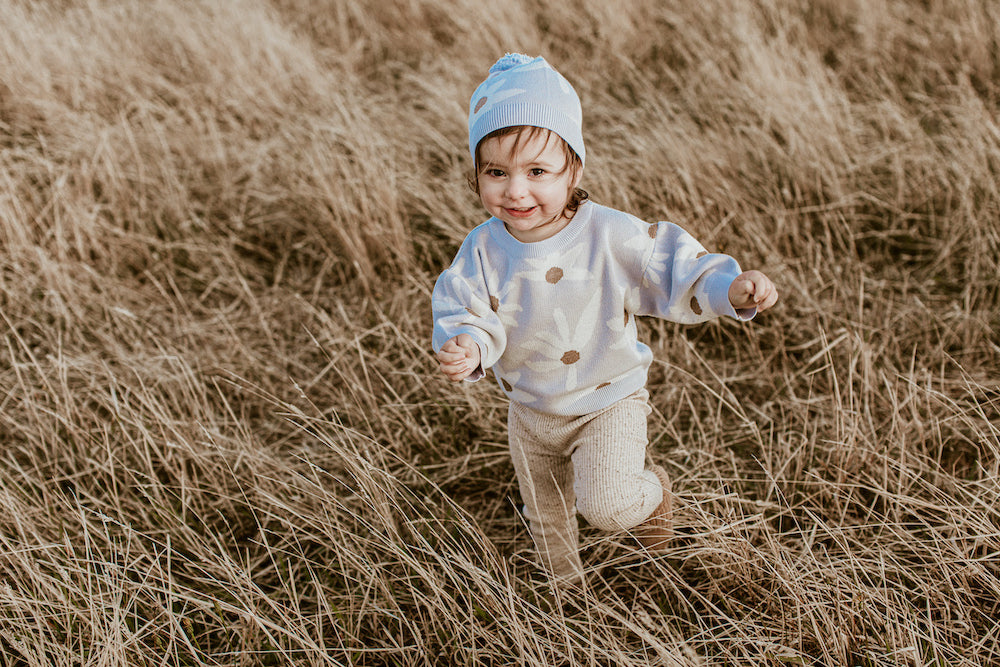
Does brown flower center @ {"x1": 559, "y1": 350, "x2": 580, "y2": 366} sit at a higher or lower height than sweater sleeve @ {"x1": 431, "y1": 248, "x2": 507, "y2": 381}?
lower

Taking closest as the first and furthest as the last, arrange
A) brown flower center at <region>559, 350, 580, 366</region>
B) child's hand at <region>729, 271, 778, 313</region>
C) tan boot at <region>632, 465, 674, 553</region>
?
child's hand at <region>729, 271, 778, 313</region>
brown flower center at <region>559, 350, 580, 366</region>
tan boot at <region>632, 465, 674, 553</region>

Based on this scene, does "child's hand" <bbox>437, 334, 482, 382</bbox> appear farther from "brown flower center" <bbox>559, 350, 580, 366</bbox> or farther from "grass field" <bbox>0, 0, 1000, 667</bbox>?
"grass field" <bbox>0, 0, 1000, 667</bbox>

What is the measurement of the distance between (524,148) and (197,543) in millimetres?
1316

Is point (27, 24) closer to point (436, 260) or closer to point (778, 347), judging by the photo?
point (436, 260)

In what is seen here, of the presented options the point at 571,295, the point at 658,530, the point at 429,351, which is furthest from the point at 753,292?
the point at 429,351

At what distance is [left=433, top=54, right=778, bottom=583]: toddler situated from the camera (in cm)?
144

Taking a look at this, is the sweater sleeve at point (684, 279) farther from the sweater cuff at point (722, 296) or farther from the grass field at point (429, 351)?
the grass field at point (429, 351)

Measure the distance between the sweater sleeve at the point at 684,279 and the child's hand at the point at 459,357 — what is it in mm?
405

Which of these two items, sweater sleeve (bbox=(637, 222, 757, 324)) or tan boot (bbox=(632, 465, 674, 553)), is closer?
→ sweater sleeve (bbox=(637, 222, 757, 324))

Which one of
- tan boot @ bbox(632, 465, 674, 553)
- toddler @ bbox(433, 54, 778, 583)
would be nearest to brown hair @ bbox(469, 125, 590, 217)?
toddler @ bbox(433, 54, 778, 583)

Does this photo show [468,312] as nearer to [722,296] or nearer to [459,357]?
[459,357]

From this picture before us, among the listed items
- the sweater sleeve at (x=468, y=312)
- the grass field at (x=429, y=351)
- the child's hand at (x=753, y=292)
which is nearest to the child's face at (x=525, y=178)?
the sweater sleeve at (x=468, y=312)

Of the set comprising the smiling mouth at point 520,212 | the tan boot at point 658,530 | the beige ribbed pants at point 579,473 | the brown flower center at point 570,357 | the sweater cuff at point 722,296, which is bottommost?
the tan boot at point 658,530

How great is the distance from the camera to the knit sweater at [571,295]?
4.99ft
